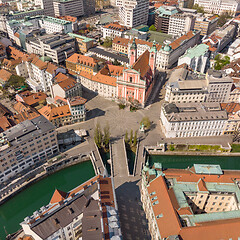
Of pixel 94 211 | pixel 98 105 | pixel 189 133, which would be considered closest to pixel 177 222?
pixel 94 211

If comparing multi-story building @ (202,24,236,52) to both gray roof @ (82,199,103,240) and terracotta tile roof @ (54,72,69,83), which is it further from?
gray roof @ (82,199,103,240)

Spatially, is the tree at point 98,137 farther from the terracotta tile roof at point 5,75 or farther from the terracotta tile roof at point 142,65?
the terracotta tile roof at point 5,75

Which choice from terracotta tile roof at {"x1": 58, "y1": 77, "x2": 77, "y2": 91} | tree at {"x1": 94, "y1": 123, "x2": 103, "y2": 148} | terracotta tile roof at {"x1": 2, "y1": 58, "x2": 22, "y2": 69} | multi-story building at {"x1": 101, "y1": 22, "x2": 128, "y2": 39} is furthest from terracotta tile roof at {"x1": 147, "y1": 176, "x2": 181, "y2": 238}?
multi-story building at {"x1": 101, "y1": 22, "x2": 128, "y2": 39}

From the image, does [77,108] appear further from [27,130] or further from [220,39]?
[220,39]

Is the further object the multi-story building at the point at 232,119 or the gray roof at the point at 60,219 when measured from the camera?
the multi-story building at the point at 232,119

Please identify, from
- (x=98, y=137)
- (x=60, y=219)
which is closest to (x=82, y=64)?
(x=98, y=137)

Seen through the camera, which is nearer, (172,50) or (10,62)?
(10,62)

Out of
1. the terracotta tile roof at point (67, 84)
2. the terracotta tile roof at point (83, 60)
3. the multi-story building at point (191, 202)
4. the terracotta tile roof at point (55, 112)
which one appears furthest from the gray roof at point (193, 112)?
the terracotta tile roof at point (83, 60)
